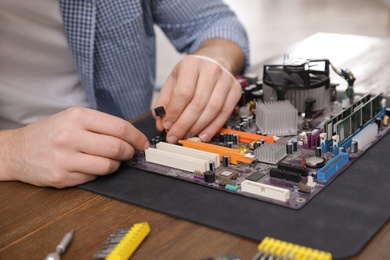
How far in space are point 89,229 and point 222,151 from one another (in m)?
0.32

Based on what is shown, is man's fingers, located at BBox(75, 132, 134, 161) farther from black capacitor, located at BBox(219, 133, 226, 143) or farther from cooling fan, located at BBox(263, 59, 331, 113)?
cooling fan, located at BBox(263, 59, 331, 113)

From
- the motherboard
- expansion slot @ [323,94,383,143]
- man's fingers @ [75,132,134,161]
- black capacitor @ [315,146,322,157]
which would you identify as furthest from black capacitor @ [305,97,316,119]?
man's fingers @ [75,132,134,161]

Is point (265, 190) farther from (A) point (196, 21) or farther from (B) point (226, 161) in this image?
(A) point (196, 21)

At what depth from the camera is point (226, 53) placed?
5.52 ft

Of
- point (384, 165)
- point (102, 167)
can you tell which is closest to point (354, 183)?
point (384, 165)

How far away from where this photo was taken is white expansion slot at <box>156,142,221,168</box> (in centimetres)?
109

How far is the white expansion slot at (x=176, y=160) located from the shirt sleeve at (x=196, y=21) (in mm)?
773

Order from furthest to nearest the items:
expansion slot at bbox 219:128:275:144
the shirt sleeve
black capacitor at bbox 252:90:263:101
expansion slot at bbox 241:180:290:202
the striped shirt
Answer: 1. the shirt sleeve
2. the striped shirt
3. black capacitor at bbox 252:90:263:101
4. expansion slot at bbox 219:128:275:144
5. expansion slot at bbox 241:180:290:202

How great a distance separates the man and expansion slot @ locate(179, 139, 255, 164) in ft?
0.16

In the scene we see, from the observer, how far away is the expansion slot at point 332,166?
1003 mm

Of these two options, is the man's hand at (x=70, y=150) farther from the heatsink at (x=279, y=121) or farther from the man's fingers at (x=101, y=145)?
the heatsink at (x=279, y=121)

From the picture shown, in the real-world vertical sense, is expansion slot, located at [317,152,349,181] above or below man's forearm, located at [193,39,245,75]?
below

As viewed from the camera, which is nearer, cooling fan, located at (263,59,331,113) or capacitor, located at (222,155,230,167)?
capacitor, located at (222,155,230,167)

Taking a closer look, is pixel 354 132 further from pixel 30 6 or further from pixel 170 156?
pixel 30 6
